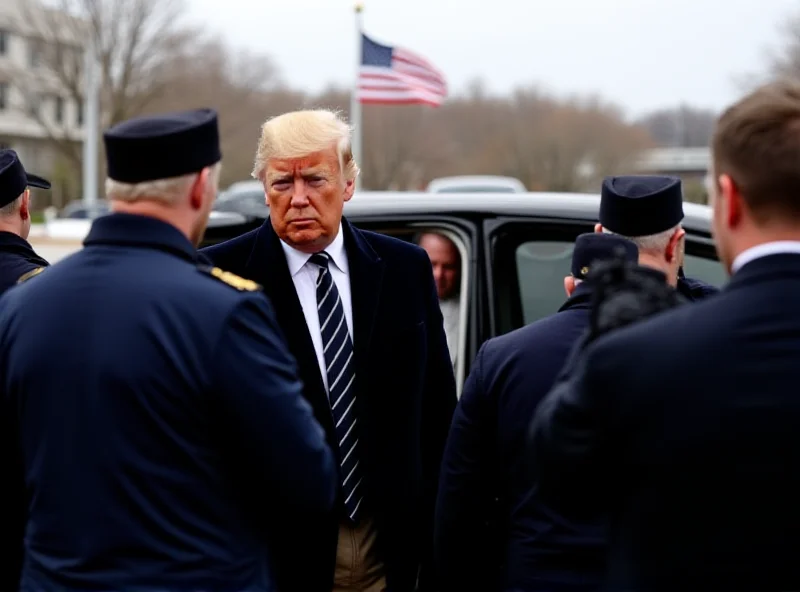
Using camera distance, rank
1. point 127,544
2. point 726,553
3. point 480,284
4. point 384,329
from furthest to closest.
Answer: point 480,284 < point 384,329 < point 127,544 < point 726,553

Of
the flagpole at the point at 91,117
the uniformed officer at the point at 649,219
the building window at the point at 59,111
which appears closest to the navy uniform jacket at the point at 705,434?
the uniformed officer at the point at 649,219

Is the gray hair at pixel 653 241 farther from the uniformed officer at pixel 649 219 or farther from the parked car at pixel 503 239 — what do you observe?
the parked car at pixel 503 239

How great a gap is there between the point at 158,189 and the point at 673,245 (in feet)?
4.75

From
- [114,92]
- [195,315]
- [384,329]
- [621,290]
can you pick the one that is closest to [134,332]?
[195,315]

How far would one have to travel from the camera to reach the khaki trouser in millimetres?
3406

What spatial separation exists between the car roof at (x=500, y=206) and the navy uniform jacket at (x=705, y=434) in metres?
Result: 2.54

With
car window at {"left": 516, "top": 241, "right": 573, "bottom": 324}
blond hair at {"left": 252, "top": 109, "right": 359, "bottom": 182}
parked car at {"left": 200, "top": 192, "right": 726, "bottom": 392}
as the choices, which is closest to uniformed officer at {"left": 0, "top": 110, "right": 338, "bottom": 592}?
blond hair at {"left": 252, "top": 109, "right": 359, "bottom": 182}

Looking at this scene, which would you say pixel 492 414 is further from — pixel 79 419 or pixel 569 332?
pixel 79 419

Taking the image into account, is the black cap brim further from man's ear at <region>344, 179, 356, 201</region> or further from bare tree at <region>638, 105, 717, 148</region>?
bare tree at <region>638, 105, 717, 148</region>

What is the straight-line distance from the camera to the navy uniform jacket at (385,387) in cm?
338

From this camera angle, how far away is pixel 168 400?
2.21 meters

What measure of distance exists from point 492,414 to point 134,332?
104 centimetres

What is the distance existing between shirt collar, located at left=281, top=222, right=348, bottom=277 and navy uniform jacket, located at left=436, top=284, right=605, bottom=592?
0.86 meters

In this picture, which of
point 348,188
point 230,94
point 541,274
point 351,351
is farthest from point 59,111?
point 351,351
